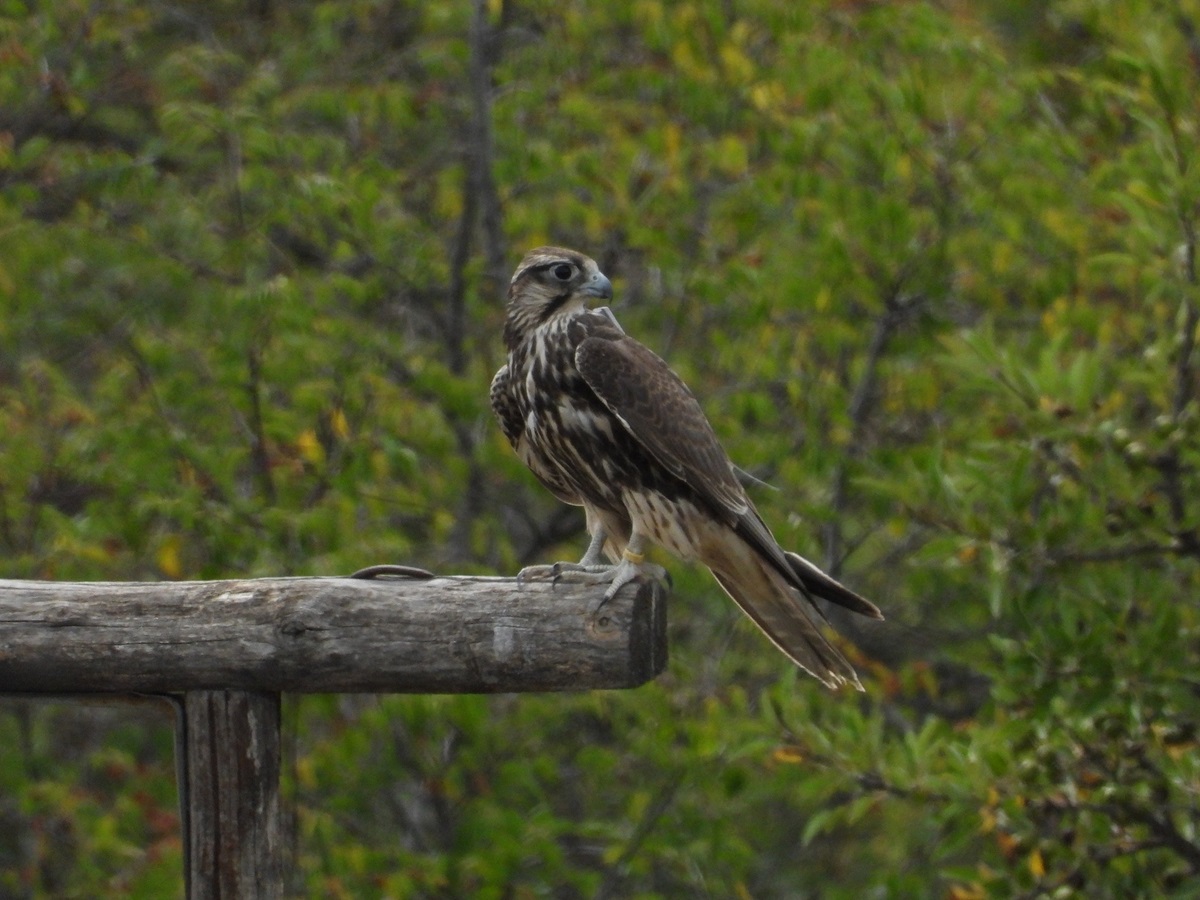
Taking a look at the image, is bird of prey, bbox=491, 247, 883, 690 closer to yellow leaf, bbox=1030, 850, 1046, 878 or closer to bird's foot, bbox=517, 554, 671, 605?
bird's foot, bbox=517, 554, 671, 605

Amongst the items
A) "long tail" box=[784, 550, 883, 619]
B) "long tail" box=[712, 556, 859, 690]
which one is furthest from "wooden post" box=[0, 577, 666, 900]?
"long tail" box=[712, 556, 859, 690]

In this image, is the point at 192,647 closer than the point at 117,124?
Yes

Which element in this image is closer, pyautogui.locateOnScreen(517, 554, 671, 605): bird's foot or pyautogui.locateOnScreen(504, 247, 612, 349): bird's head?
pyautogui.locateOnScreen(517, 554, 671, 605): bird's foot

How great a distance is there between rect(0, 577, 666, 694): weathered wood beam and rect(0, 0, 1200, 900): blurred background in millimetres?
1606

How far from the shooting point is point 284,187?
5.30 m

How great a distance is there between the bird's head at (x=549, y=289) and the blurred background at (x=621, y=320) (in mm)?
899

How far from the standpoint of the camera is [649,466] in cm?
337

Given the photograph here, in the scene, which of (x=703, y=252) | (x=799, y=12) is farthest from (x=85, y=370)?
(x=799, y=12)

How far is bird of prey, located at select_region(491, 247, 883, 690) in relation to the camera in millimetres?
3275

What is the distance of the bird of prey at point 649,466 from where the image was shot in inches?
129

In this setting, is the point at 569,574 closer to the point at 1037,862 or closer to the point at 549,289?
the point at 549,289

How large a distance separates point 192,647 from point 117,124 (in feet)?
14.9

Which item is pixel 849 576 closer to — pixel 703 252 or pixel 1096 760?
pixel 703 252

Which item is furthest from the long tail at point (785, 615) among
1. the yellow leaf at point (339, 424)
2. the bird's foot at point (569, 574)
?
the yellow leaf at point (339, 424)
